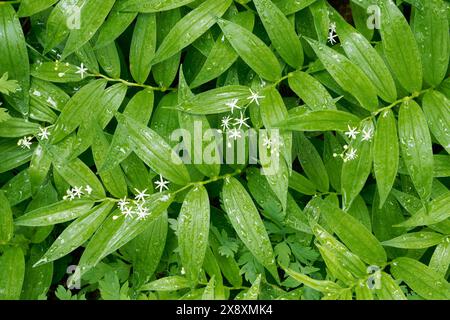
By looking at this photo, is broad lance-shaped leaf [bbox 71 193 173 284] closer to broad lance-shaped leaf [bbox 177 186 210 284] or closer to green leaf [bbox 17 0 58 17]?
broad lance-shaped leaf [bbox 177 186 210 284]

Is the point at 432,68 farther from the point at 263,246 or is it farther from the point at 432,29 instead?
the point at 263,246

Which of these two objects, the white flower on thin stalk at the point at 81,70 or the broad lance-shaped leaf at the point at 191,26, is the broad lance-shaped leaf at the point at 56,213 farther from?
the broad lance-shaped leaf at the point at 191,26

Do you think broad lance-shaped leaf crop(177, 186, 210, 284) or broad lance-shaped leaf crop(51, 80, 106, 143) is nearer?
broad lance-shaped leaf crop(177, 186, 210, 284)

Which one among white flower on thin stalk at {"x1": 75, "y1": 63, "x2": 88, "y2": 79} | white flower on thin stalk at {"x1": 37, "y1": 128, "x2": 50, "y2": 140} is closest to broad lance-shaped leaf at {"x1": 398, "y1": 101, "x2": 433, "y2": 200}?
white flower on thin stalk at {"x1": 75, "y1": 63, "x2": 88, "y2": 79}

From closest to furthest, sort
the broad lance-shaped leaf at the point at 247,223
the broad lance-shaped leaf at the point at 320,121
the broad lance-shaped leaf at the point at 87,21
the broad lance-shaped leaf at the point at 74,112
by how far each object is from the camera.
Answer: the broad lance-shaped leaf at the point at 320,121 < the broad lance-shaped leaf at the point at 247,223 < the broad lance-shaped leaf at the point at 87,21 < the broad lance-shaped leaf at the point at 74,112

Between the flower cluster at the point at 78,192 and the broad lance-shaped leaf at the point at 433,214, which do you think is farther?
the flower cluster at the point at 78,192

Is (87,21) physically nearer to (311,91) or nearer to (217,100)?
(217,100)

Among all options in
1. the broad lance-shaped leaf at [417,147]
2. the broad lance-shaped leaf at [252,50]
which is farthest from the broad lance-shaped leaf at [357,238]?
the broad lance-shaped leaf at [252,50]
